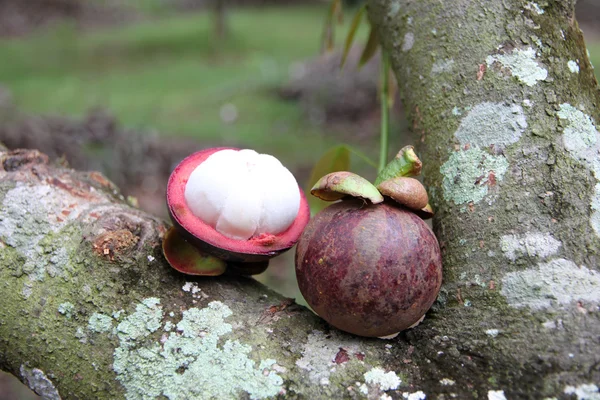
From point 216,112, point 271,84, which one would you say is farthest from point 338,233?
point 271,84

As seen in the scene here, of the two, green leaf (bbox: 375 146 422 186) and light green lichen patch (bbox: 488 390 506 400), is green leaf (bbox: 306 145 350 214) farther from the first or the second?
light green lichen patch (bbox: 488 390 506 400)

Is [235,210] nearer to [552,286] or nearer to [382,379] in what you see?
[382,379]

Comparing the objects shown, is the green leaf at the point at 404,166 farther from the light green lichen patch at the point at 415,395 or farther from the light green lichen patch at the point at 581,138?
the light green lichen patch at the point at 415,395

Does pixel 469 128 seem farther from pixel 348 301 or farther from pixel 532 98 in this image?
pixel 348 301

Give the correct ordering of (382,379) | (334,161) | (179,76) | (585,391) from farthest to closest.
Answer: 1. (179,76)
2. (334,161)
3. (382,379)
4. (585,391)

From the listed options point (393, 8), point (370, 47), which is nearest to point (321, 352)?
point (393, 8)

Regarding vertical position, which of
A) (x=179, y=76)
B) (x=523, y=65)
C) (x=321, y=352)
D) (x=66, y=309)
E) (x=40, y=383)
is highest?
(x=523, y=65)

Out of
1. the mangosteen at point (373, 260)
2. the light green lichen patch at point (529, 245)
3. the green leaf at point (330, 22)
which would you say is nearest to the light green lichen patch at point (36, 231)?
the mangosteen at point (373, 260)
